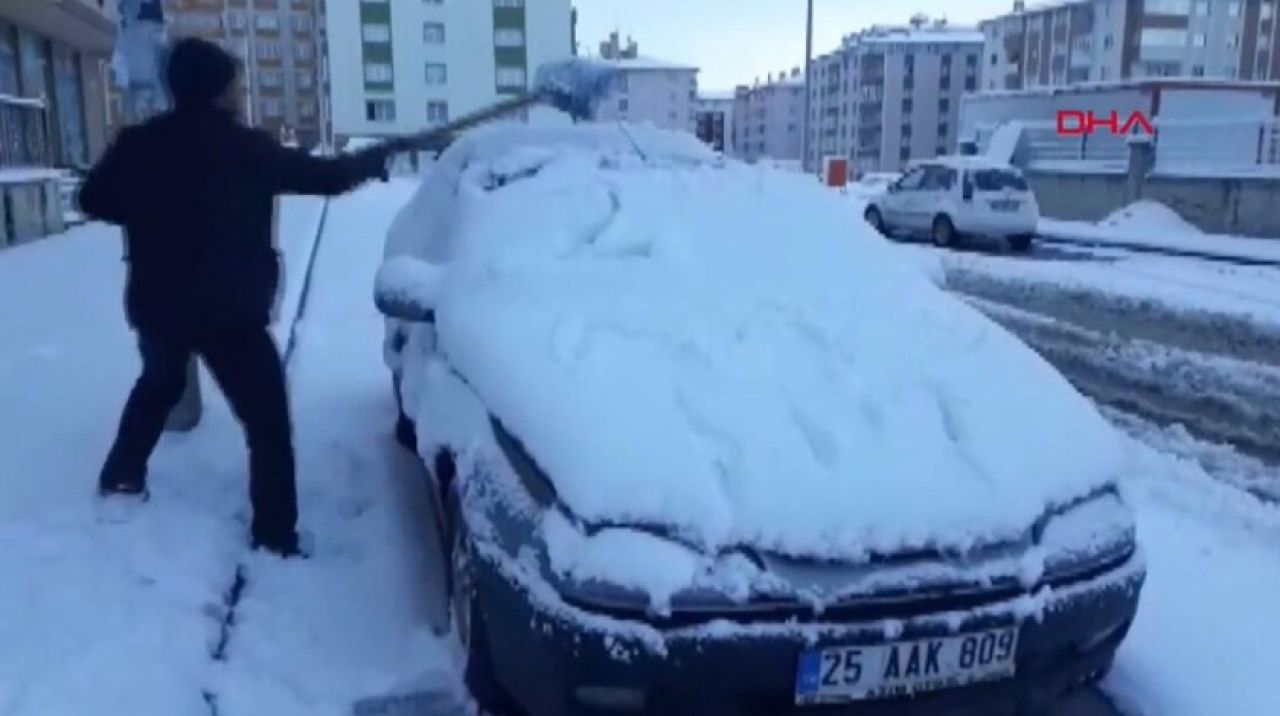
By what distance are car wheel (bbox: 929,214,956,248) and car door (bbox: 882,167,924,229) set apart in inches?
27.8

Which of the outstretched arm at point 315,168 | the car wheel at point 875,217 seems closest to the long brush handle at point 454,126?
the outstretched arm at point 315,168

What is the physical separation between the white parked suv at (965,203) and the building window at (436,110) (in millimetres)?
46378

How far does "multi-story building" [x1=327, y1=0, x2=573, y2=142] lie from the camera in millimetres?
62531

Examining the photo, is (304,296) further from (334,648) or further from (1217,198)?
(1217,198)

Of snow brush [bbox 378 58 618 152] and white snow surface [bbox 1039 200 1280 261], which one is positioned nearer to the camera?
snow brush [bbox 378 58 618 152]

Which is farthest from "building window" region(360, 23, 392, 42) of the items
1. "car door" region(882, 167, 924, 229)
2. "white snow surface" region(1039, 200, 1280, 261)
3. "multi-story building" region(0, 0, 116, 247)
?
"car door" region(882, 167, 924, 229)

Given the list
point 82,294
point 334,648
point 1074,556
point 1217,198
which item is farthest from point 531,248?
point 1217,198

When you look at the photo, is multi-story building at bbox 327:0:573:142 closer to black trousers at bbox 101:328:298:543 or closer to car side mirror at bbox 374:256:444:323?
black trousers at bbox 101:328:298:543

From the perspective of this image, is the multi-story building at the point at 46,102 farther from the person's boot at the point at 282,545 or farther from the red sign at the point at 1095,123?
the red sign at the point at 1095,123

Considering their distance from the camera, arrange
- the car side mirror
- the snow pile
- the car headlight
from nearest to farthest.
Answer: the car headlight
the car side mirror
the snow pile

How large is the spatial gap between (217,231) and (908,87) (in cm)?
10606

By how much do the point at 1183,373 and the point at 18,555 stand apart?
7573 millimetres

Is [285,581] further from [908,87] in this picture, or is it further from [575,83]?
[908,87]

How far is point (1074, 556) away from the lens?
270 centimetres
